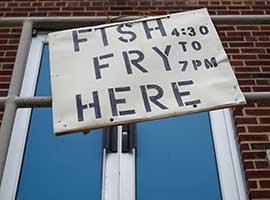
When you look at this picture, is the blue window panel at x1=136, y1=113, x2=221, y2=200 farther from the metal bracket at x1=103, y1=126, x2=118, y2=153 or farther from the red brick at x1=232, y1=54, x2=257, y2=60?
the red brick at x1=232, y1=54, x2=257, y2=60

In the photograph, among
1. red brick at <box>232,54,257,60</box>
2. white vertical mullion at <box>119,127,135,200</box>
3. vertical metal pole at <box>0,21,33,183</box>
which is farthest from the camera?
red brick at <box>232,54,257,60</box>

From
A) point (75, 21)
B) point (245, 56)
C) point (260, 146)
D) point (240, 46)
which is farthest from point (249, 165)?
point (75, 21)

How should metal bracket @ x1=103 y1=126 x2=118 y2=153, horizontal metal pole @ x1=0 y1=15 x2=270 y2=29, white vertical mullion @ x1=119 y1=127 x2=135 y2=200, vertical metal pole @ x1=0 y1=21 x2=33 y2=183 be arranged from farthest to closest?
metal bracket @ x1=103 y1=126 x2=118 y2=153 < white vertical mullion @ x1=119 y1=127 x2=135 y2=200 < horizontal metal pole @ x1=0 y1=15 x2=270 y2=29 < vertical metal pole @ x1=0 y1=21 x2=33 y2=183

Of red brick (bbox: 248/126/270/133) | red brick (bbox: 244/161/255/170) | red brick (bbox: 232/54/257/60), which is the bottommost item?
red brick (bbox: 244/161/255/170)

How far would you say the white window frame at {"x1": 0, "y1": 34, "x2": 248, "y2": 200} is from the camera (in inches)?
110

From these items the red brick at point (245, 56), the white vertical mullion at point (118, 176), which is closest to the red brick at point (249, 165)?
the white vertical mullion at point (118, 176)

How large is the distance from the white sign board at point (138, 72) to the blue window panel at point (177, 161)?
3.82 ft

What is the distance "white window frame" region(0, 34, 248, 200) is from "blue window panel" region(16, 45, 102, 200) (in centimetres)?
4

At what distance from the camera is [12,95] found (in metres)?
1.77

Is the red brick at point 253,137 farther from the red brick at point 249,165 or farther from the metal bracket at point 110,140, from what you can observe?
the metal bracket at point 110,140

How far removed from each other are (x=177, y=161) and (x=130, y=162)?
32cm

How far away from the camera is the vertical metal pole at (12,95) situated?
1.64 m

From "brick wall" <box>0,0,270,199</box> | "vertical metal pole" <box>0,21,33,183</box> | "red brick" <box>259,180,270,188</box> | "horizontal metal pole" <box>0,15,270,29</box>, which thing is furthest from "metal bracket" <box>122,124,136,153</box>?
"vertical metal pole" <box>0,21,33,183</box>

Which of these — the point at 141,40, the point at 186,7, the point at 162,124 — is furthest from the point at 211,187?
the point at 186,7
